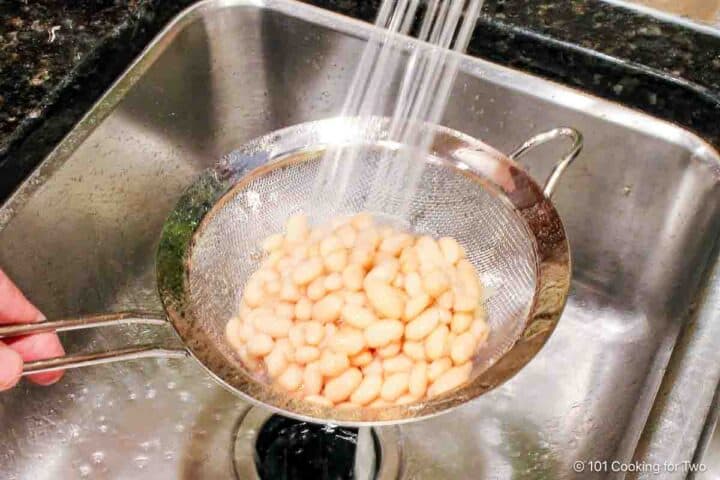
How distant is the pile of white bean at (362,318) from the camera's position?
599 millimetres

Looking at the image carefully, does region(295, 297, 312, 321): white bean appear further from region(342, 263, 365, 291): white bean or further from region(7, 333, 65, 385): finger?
region(7, 333, 65, 385): finger

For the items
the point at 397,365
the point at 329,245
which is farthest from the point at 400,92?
the point at 397,365

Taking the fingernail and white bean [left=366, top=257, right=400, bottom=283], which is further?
white bean [left=366, top=257, right=400, bottom=283]

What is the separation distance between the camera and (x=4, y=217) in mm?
660

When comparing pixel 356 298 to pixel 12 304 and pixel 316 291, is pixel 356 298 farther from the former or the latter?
pixel 12 304

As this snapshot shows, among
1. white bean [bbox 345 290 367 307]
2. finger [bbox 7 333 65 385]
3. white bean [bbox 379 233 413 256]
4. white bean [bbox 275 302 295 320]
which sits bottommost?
finger [bbox 7 333 65 385]

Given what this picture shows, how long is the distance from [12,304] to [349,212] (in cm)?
30

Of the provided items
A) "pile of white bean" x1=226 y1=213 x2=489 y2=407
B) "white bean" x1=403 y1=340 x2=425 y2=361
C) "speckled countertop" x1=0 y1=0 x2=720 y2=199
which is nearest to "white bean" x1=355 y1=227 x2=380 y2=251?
"pile of white bean" x1=226 y1=213 x2=489 y2=407

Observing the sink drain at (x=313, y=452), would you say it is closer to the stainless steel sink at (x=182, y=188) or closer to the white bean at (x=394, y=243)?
the stainless steel sink at (x=182, y=188)

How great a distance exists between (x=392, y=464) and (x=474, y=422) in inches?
3.4

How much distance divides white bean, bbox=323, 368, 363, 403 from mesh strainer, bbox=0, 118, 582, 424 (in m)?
0.05

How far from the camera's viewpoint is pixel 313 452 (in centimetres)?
72

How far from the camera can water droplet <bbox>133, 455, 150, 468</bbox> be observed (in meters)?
0.71

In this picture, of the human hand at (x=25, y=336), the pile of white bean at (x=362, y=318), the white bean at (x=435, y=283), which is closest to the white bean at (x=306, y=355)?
the pile of white bean at (x=362, y=318)
